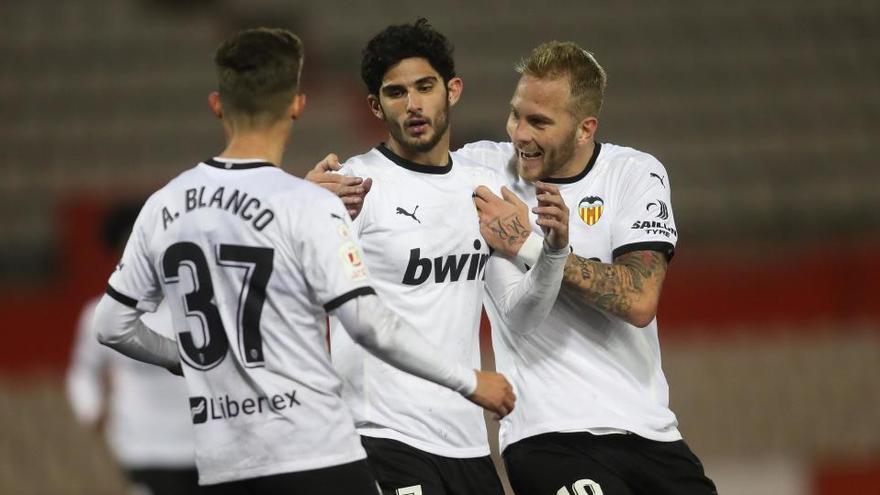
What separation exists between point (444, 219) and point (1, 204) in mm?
9647

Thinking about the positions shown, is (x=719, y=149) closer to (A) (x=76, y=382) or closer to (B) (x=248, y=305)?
(A) (x=76, y=382)

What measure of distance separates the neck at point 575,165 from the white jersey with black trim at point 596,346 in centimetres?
3

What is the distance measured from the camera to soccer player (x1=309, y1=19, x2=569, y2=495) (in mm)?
4445

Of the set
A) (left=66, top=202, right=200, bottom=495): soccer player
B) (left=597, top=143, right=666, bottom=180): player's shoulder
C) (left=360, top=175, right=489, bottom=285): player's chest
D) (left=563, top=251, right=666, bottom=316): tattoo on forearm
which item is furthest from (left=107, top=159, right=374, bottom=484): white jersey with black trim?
(left=66, top=202, right=200, bottom=495): soccer player

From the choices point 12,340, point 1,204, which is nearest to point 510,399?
point 12,340

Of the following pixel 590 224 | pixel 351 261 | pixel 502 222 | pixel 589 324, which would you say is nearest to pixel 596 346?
pixel 589 324

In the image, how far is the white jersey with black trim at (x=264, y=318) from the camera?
11.7 ft

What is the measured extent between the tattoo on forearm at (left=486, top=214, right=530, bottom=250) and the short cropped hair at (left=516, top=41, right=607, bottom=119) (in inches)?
19.3

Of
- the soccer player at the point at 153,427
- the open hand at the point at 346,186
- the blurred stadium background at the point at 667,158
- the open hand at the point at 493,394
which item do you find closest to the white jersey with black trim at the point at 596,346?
the open hand at the point at 346,186

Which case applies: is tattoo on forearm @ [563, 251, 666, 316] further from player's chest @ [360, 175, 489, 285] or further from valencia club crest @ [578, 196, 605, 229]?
player's chest @ [360, 175, 489, 285]

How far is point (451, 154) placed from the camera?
16.1 feet

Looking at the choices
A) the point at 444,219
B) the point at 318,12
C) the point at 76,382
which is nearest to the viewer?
the point at 444,219

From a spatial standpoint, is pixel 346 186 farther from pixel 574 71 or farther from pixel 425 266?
pixel 574 71

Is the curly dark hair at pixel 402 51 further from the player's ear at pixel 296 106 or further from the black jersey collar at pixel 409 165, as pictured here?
the player's ear at pixel 296 106
